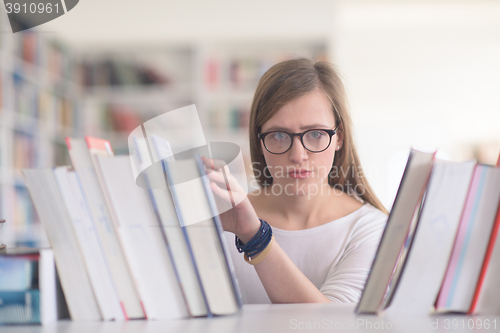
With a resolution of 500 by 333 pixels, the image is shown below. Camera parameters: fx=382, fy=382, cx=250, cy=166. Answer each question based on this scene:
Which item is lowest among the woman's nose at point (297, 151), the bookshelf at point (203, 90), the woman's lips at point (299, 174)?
the woman's lips at point (299, 174)

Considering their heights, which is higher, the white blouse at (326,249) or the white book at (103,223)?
the white book at (103,223)

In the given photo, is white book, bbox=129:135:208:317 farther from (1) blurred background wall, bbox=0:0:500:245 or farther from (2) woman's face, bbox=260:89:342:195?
(1) blurred background wall, bbox=0:0:500:245

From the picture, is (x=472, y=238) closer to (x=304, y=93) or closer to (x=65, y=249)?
(x=65, y=249)

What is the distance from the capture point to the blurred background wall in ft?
9.05

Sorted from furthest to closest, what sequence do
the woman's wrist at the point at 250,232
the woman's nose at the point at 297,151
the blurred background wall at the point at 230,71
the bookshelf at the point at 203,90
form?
the bookshelf at the point at 203,90
the blurred background wall at the point at 230,71
the woman's nose at the point at 297,151
the woman's wrist at the point at 250,232

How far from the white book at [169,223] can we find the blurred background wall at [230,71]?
186 centimetres

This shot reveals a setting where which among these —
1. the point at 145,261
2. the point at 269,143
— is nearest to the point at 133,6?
the point at 269,143

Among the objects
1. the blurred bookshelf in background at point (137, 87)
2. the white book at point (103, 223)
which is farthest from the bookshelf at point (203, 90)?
the white book at point (103, 223)

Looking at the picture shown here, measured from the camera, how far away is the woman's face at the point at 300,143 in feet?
3.37

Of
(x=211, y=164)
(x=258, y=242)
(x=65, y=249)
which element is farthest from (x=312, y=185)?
(x=65, y=249)

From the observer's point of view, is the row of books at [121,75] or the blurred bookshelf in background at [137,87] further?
the row of books at [121,75]

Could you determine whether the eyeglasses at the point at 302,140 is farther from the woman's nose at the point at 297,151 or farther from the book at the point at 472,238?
the book at the point at 472,238

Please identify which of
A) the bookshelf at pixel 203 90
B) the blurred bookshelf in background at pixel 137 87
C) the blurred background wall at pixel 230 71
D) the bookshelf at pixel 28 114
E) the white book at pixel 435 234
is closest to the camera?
the white book at pixel 435 234

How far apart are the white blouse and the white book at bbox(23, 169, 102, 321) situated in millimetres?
522
